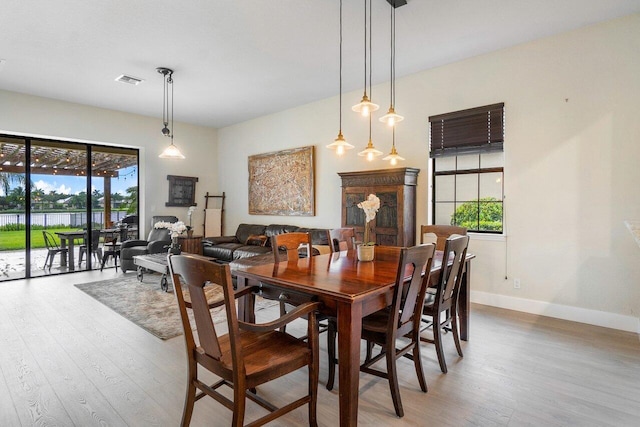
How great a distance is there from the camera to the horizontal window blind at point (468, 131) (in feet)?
13.1

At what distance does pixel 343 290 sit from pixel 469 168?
328cm

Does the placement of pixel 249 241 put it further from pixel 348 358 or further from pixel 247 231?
pixel 348 358

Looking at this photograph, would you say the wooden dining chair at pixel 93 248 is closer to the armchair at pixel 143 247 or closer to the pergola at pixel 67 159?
the pergola at pixel 67 159

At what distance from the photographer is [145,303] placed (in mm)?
4156

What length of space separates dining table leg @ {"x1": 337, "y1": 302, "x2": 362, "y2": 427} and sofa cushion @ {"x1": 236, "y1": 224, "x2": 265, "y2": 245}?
16.1 feet

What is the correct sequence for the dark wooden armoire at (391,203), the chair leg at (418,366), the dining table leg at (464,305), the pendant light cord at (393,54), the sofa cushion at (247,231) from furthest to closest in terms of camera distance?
the sofa cushion at (247,231), the dark wooden armoire at (391,203), the pendant light cord at (393,54), the dining table leg at (464,305), the chair leg at (418,366)

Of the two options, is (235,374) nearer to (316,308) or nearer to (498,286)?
(316,308)

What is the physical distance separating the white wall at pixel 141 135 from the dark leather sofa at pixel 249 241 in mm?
1482

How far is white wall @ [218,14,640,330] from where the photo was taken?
327 cm

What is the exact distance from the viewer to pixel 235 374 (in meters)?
1.49

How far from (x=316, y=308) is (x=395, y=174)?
9.71 ft

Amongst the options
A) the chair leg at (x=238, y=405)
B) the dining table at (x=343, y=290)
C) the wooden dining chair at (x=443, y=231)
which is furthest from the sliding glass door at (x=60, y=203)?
the chair leg at (x=238, y=405)

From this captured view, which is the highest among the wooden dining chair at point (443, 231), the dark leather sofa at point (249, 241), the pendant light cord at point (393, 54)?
the pendant light cord at point (393, 54)

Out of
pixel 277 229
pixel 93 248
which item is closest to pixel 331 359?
pixel 277 229
